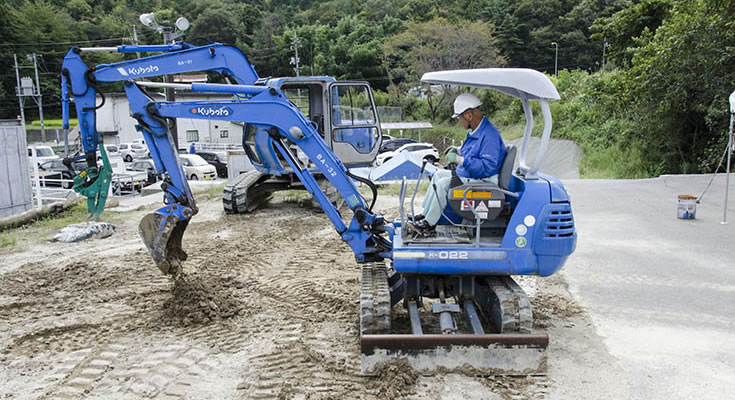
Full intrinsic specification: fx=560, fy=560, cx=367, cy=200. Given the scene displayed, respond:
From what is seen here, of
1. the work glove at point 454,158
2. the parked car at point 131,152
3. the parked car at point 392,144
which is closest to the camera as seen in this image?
the work glove at point 454,158

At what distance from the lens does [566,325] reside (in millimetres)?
5523

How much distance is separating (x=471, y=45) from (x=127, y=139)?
27.5 m

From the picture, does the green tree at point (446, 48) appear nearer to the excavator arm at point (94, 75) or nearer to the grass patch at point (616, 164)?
the grass patch at point (616, 164)

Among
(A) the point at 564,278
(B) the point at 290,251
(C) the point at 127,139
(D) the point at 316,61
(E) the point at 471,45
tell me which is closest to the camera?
(A) the point at 564,278

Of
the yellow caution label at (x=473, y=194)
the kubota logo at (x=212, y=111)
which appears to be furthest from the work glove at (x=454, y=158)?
the kubota logo at (x=212, y=111)

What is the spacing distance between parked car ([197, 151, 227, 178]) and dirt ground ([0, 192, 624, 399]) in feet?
53.3

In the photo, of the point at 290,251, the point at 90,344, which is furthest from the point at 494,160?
the point at 290,251

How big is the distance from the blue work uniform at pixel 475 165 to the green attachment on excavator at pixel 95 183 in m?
3.62

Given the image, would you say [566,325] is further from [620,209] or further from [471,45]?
[471,45]

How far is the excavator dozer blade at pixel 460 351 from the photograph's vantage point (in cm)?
434

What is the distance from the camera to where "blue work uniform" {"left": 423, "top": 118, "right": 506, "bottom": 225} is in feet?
15.6

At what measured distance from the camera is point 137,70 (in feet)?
18.7

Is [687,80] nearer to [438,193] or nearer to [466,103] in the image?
[466,103]

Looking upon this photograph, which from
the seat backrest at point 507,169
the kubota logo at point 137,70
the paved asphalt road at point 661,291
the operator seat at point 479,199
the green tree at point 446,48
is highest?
the green tree at point 446,48
